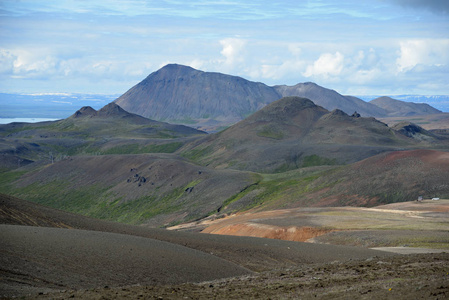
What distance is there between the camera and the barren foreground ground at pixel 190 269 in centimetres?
2309

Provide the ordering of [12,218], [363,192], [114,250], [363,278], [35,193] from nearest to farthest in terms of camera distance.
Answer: [363,278]
[114,250]
[12,218]
[363,192]
[35,193]

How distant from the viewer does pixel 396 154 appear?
115000 millimetres

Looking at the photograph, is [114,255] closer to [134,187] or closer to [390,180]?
[390,180]

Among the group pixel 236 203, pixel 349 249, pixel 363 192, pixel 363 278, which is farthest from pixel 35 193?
pixel 363 278

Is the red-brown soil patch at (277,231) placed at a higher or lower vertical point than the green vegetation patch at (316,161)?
lower

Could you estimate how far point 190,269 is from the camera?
32812mm

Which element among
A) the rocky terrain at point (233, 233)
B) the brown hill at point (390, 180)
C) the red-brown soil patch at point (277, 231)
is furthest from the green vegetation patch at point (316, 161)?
the red-brown soil patch at point (277, 231)

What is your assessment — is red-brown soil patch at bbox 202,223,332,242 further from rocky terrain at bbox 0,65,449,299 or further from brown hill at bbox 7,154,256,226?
brown hill at bbox 7,154,256,226

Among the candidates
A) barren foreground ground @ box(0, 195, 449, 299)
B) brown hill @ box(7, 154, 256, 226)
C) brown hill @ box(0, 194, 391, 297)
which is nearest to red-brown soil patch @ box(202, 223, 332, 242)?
brown hill @ box(0, 194, 391, 297)

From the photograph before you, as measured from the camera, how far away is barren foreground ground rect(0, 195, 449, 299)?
23094 mm

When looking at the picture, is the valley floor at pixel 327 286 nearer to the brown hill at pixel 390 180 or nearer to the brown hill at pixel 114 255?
the brown hill at pixel 114 255

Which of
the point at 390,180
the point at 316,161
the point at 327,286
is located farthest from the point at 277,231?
the point at 316,161

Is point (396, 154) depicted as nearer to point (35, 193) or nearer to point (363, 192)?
point (363, 192)

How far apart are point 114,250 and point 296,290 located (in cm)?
1408
